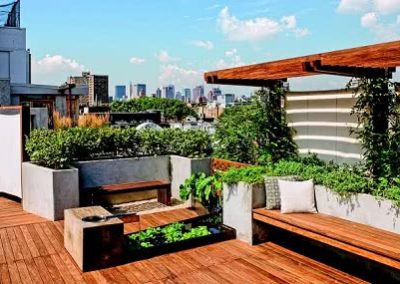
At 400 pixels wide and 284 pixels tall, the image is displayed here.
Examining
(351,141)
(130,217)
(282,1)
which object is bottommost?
(130,217)

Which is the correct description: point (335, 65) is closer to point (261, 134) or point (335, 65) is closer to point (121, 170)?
point (261, 134)

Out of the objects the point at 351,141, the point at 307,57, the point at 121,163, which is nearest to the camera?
the point at 307,57

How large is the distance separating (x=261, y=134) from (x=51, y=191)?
3.78 m

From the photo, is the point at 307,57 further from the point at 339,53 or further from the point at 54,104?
the point at 54,104

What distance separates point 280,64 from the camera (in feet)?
16.3

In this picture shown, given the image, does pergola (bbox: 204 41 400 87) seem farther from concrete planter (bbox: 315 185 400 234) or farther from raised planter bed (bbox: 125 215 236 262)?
raised planter bed (bbox: 125 215 236 262)

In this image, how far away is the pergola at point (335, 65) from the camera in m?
3.78

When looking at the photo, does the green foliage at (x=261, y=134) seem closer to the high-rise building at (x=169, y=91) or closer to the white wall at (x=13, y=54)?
the white wall at (x=13, y=54)

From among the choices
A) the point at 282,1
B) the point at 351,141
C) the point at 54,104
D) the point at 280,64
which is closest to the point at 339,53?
the point at 280,64

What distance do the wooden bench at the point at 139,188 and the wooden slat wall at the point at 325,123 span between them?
2.71 m

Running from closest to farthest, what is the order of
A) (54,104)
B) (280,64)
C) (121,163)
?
1. (280,64)
2. (121,163)
3. (54,104)

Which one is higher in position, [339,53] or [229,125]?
[339,53]

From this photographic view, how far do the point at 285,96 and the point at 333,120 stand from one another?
1042mm

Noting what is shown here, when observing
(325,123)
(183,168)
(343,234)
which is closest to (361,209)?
(343,234)
